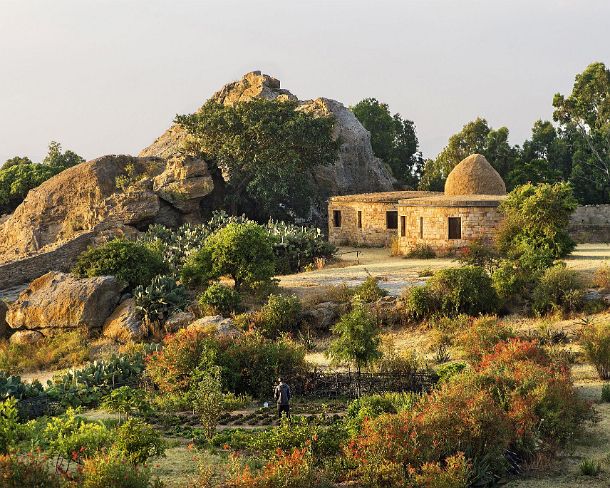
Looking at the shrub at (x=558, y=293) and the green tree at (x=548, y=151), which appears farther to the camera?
the green tree at (x=548, y=151)

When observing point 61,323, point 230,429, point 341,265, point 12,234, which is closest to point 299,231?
point 341,265

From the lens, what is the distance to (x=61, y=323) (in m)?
27.2

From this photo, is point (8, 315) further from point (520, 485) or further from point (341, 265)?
point (520, 485)

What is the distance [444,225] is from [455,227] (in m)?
0.47

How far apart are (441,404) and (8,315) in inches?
749

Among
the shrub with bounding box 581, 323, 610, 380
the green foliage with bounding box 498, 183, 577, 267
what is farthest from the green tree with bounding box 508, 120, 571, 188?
the shrub with bounding box 581, 323, 610, 380

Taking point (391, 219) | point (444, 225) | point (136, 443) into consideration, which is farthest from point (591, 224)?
point (136, 443)

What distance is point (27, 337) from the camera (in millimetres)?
27234

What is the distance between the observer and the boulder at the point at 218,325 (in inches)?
948

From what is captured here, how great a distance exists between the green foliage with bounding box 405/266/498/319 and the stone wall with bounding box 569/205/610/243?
20509 millimetres

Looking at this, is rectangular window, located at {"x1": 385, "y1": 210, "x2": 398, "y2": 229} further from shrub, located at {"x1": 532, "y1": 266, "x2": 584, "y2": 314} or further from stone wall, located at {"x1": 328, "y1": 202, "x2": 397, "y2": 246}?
shrub, located at {"x1": 532, "y1": 266, "x2": 584, "y2": 314}

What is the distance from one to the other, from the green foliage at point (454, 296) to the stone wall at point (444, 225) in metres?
8.55

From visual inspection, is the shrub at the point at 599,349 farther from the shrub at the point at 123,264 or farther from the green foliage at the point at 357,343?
the shrub at the point at 123,264

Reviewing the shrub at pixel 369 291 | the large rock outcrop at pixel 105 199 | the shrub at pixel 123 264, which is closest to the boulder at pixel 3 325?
the shrub at pixel 123 264
